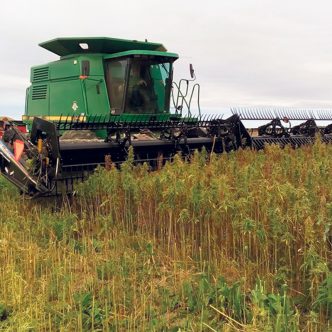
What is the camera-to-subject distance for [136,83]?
22.8ft

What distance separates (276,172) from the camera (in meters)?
4.06

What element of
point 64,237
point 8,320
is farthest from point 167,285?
point 64,237

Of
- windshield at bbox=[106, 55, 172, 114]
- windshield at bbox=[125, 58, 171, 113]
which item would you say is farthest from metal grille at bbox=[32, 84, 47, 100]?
windshield at bbox=[125, 58, 171, 113]

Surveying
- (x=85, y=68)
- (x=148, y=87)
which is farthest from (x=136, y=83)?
(x=85, y=68)

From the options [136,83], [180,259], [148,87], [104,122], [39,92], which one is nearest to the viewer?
[180,259]

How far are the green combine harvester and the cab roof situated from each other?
0.06 ft

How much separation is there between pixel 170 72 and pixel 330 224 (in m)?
5.31

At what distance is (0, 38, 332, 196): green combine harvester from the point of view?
15.6 feet

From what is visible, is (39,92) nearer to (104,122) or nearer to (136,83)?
(136,83)

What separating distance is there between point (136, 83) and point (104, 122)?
5.55 ft

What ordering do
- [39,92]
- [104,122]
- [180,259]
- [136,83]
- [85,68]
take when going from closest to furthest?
[180,259] → [104,122] → [85,68] → [136,83] → [39,92]

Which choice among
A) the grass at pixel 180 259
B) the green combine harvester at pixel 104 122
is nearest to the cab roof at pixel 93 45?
the green combine harvester at pixel 104 122

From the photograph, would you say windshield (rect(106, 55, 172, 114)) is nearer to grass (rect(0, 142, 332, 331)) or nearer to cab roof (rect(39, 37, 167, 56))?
cab roof (rect(39, 37, 167, 56))

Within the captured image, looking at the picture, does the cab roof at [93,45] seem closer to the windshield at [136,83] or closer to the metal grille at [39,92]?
the windshield at [136,83]
